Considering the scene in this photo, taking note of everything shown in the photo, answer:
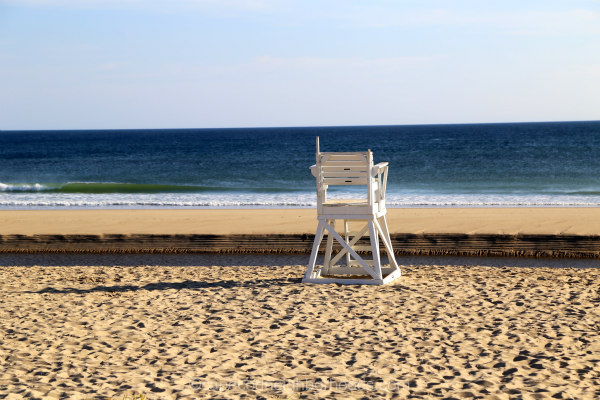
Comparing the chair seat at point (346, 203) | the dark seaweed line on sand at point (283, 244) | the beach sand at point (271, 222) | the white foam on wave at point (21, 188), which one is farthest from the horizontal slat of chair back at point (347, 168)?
the white foam on wave at point (21, 188)

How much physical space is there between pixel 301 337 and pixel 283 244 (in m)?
5.83

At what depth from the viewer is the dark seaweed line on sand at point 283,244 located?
1096cm

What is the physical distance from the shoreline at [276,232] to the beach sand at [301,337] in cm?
219

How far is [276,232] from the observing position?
12836 mm

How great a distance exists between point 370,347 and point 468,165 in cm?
3964

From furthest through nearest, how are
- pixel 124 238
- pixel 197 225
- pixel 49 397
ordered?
pixel 197 225 → pixel 124 238 → pixel 49 397

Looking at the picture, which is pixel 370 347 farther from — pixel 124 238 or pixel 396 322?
pixel 124 238

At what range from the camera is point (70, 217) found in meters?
16.9

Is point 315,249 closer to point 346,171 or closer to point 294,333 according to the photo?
point 346,171

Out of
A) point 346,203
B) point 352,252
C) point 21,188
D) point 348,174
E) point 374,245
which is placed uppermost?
point 348,174

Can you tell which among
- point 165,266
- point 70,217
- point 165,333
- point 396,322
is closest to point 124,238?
point 165,266

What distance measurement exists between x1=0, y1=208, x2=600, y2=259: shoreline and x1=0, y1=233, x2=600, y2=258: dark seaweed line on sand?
2cm

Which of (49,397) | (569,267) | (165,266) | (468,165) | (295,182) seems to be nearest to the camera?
(49,397)

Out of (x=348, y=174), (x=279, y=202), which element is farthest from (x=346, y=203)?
(x=279, y=202)
